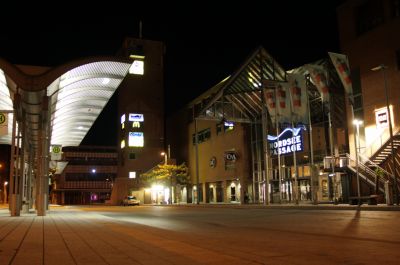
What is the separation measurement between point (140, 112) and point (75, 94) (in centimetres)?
5686

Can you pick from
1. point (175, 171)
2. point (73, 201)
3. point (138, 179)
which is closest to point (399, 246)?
point (175, 171)

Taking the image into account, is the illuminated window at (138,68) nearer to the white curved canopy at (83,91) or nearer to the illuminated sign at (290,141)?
the white curved canopy at (83,91)

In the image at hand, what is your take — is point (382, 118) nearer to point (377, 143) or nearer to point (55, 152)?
point (377, 143)

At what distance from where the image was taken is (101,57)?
2288 cm

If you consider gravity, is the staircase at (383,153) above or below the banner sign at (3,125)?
below

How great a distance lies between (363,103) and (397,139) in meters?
4.79

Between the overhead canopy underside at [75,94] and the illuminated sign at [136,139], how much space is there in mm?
45218

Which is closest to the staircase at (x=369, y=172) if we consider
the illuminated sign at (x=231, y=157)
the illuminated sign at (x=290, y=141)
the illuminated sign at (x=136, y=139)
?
the illuminated sign at (x=290, y=141)

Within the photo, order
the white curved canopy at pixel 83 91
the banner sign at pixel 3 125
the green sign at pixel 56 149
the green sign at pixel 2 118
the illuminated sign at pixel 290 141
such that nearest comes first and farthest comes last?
the banner sign at pixel 3 125 < the green sign at pixel 2 118 < the white curved canopy at pixel 83 91 < the illuminated sign at pixel 290 141 < the green sign at pixel 56 149

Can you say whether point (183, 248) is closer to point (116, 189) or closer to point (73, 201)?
point (116, 189)

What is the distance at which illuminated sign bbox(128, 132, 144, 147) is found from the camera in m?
83.1

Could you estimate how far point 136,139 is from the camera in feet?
275

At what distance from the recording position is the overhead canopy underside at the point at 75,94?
23859 mm

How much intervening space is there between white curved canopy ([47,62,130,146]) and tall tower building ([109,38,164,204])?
4327cm
